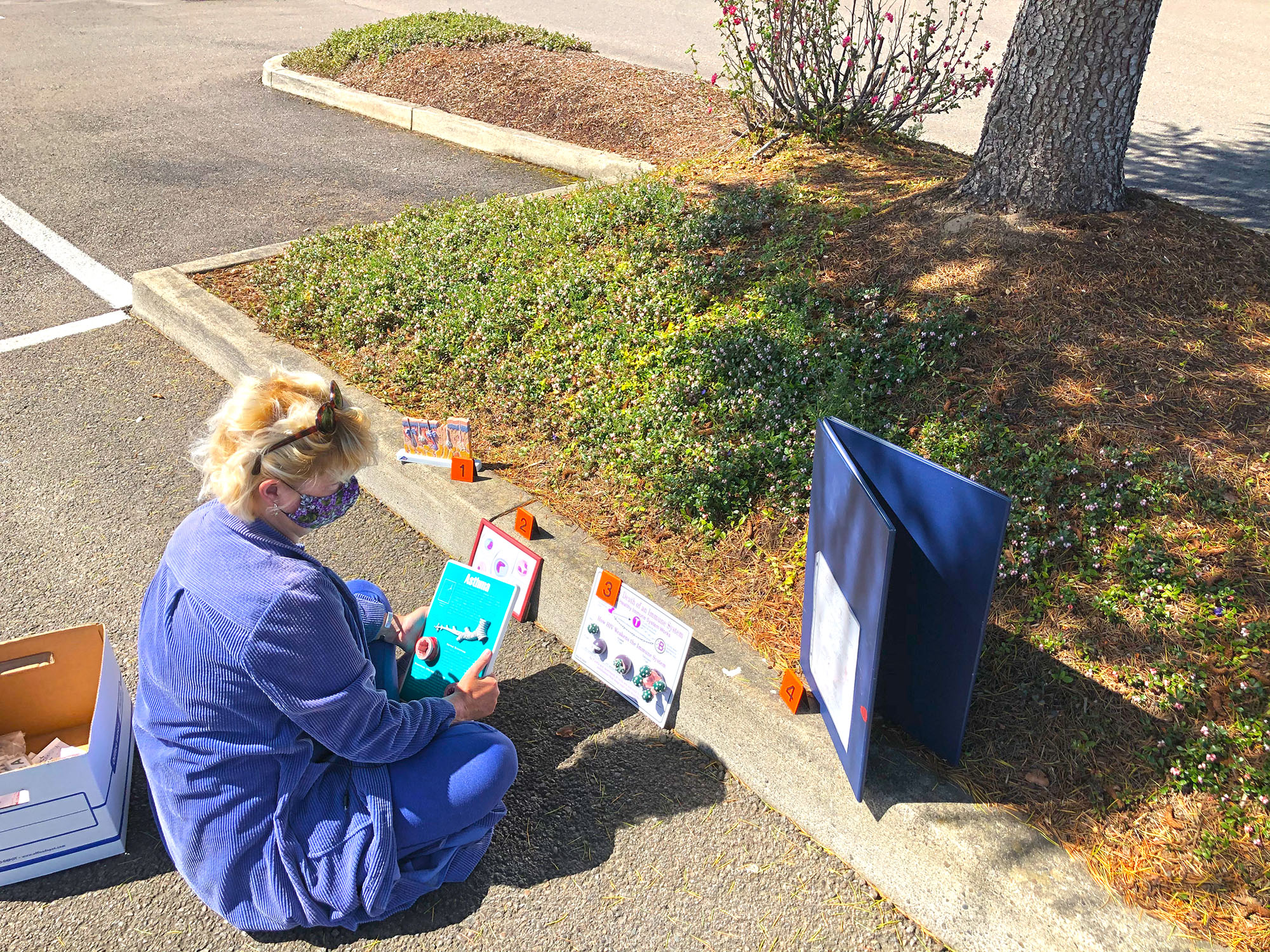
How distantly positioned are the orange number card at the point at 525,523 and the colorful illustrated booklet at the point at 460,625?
0.85 ft

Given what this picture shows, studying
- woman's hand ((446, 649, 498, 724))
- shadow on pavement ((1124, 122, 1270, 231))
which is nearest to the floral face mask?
woman's hand ((446, 649, 498, 724))

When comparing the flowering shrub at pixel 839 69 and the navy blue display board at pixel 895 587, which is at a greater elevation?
the flowering shrub at pixel 839 69

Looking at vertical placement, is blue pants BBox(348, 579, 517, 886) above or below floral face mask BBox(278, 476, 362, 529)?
below

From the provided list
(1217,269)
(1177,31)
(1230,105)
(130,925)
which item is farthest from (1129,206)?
(1177,31)

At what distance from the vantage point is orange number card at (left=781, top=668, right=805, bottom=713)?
2998 mm

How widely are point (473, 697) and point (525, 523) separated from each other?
0.98 meters

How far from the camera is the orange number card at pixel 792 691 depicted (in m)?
3.00

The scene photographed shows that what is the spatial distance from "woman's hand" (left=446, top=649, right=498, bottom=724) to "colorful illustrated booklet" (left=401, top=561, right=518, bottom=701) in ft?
0.93

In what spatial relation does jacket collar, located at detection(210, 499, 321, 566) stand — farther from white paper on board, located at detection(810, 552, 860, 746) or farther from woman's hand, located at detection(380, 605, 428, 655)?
white paper on board, located at detection(810, 552, 860, 746)

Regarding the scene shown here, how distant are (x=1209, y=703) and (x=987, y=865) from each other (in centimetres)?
85

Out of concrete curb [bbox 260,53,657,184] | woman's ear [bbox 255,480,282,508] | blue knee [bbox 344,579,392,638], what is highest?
concrete curb [bbox 260,53,657,184]

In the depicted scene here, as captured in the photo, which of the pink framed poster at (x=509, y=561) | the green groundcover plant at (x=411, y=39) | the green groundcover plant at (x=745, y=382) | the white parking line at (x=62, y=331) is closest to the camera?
the green groundcover plant at (x=745, y=382)

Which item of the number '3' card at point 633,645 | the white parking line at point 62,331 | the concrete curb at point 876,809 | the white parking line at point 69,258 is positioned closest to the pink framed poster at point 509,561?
the concrete curb at point 876,809

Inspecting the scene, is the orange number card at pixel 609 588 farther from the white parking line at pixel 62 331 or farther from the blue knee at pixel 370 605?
the white parking line at pixel 62 331
